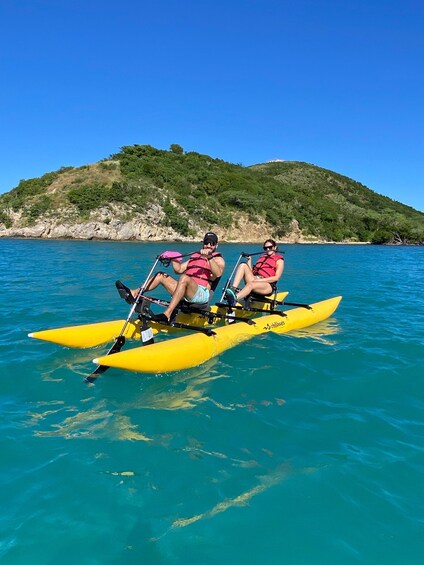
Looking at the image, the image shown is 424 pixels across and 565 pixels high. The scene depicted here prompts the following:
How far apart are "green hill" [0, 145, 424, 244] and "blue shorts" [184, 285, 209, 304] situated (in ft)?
Result: 171

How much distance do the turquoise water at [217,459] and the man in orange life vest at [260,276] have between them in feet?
6.53

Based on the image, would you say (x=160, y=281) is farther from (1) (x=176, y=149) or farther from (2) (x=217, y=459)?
(1) (x=176, y=149)

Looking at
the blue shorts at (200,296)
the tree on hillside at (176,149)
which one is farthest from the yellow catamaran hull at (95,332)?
the tree on hillside at (176,149)

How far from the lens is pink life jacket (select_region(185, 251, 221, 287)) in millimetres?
7078

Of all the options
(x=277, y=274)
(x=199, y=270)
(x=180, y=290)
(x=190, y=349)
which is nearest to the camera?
(x=190, y=349)

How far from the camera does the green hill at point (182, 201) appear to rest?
58438 mm

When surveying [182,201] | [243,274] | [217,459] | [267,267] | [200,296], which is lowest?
[217,459]

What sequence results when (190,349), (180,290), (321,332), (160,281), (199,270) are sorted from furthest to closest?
(321,332), (160,281), (199,270), (180,290), (190,349)

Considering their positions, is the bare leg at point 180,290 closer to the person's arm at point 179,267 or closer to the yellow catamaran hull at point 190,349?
the yellow catamaran hull at point 190,349

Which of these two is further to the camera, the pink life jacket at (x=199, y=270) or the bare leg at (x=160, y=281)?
the bare leg at (x=160, y=281)

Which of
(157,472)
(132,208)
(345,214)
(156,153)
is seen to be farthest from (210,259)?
(345,214)

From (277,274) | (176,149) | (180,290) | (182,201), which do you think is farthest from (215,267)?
(176,149)

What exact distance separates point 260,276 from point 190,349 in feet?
12.7

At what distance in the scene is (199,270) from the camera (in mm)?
7086
